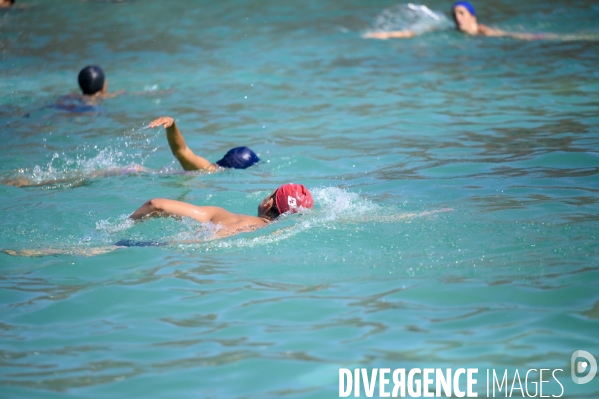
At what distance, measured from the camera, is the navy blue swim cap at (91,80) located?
1250 centimetres

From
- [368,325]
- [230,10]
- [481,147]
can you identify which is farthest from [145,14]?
[368,325]

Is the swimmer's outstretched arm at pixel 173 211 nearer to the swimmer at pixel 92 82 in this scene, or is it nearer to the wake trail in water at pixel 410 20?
the swimmer at pixel 92 82

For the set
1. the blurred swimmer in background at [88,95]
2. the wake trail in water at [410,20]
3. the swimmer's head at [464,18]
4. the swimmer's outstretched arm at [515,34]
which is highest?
the wake trail in water at [410,20]

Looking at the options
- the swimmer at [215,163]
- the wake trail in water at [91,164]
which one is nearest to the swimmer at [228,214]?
the swimmer at [215,163]

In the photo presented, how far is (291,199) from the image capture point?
6.96 metres

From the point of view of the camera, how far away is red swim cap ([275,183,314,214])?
6.96 m

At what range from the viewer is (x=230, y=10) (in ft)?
74.1

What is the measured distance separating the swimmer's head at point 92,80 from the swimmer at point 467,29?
7.86 meters

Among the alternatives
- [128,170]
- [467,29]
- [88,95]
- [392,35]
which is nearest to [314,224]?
[128,170]

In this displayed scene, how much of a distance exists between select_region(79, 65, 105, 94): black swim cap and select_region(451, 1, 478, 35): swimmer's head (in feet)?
30.0

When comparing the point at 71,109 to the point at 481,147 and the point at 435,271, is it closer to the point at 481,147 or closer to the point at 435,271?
the point at 481,147

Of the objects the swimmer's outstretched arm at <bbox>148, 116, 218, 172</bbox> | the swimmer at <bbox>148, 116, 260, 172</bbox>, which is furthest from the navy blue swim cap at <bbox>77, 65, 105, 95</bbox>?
the swimmer's outstretched arm at <bbox>148, 116, 218, 172</bbox>

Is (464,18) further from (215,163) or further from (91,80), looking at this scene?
(215,163)

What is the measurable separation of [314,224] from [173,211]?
136cm
